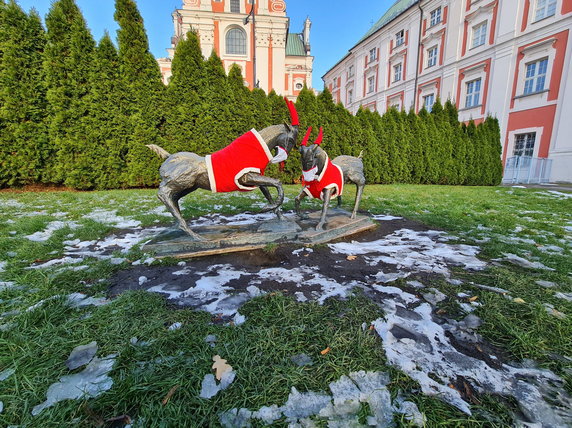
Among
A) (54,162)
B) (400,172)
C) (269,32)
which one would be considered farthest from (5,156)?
(269,32)

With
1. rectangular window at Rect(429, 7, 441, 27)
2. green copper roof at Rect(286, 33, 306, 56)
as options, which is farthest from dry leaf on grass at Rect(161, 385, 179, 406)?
green copper roof at Rect(286, 33, 306, 56)

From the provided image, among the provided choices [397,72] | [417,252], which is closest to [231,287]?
[417,252]

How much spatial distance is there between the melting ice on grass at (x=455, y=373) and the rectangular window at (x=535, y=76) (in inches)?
864

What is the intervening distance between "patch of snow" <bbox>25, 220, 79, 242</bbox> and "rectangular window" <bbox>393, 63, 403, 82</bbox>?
99.1 ft

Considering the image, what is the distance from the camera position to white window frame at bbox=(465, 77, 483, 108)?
61.5 ft

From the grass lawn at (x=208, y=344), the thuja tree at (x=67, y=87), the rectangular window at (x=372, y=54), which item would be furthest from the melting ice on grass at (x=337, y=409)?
the rectangular window at (x=372, y=54)

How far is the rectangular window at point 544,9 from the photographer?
48.3 feet

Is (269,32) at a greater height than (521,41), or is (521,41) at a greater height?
(269,32)

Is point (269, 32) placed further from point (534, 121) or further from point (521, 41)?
point (534, 121)

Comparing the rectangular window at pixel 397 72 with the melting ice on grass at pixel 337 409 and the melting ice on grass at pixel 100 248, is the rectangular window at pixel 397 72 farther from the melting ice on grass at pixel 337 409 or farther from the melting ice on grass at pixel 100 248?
the melting ice on grass at pixel 337 409

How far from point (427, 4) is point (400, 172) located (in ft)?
66.4

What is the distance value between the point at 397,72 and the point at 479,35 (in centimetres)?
809

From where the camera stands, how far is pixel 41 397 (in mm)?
1010

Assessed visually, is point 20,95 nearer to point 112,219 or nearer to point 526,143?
point 112,219
